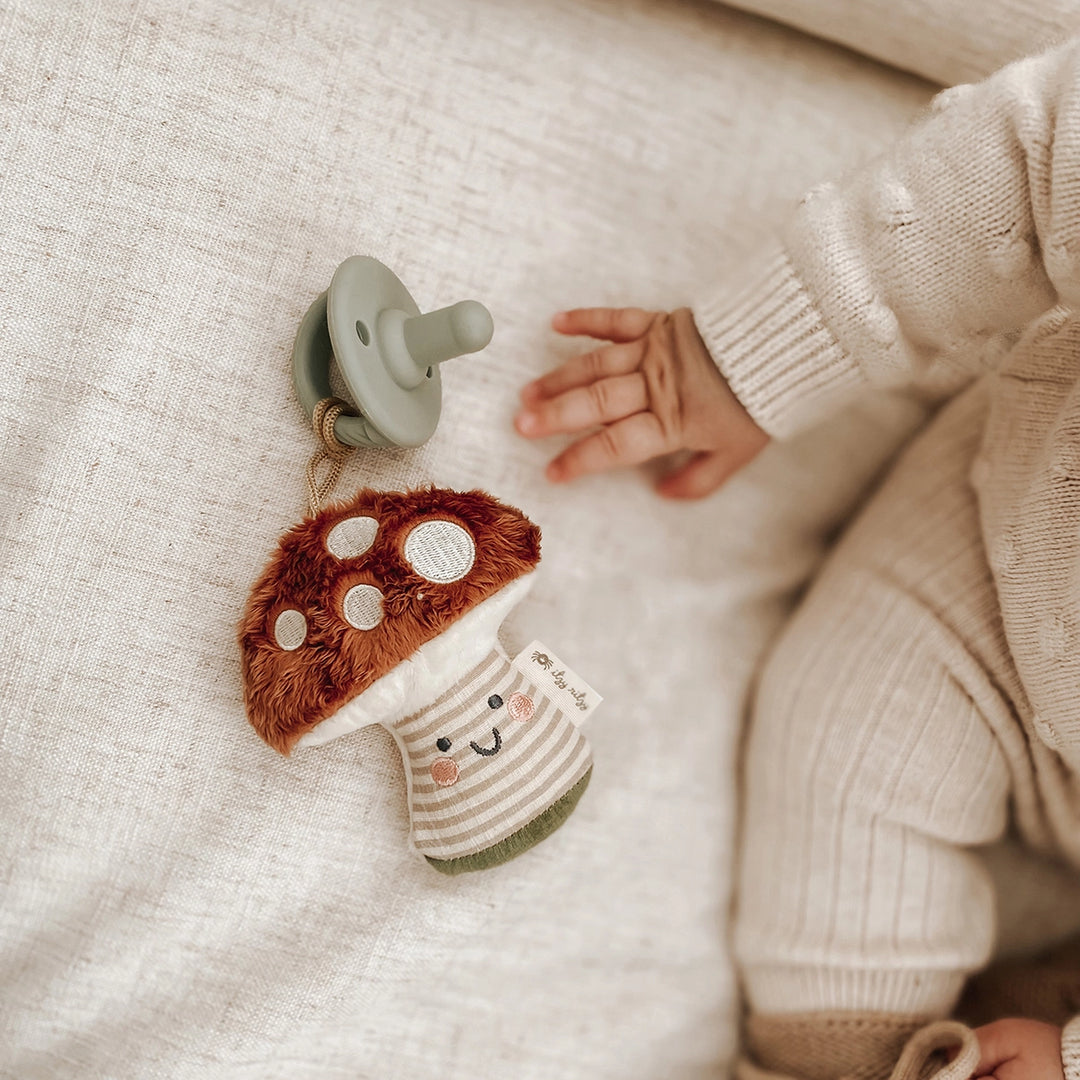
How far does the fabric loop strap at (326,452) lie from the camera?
490 millimetres

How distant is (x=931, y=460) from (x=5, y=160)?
0.63 meters

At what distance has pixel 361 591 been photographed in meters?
0.41

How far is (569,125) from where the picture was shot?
0.62m

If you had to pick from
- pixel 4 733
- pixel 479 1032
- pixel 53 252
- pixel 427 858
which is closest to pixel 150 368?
pixel 53 252

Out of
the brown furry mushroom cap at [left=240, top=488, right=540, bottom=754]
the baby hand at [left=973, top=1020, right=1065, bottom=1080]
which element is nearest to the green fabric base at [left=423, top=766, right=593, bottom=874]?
the brown furry mushroom cap at [left=240, top=488, right=540, bottom=754]

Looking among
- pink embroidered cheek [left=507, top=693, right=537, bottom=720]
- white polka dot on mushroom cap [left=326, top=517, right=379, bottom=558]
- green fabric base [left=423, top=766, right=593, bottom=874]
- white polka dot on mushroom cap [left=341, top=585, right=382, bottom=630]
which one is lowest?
green fabric base [left=423, top=766, right=593, bottom=874]

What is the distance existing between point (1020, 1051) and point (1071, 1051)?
0.03 m

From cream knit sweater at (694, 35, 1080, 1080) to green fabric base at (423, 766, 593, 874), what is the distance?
23 centimetres

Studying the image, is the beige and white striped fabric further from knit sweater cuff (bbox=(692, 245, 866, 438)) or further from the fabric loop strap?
knit sweater cuff (bbox=(692, 245, 866, 438))

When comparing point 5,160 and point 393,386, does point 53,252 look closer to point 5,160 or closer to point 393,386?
point 5,160

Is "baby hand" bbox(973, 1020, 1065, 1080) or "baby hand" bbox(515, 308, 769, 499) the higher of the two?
"baby hand" bbox(515, 308, 769, 499)

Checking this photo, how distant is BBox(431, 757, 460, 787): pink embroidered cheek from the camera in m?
0.45

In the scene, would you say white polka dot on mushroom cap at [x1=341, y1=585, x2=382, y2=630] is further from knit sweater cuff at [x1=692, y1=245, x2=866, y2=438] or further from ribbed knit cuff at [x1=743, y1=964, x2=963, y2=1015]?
ribbed knit cuff at [x1=743, y1=964, x2=963, y2=1015]

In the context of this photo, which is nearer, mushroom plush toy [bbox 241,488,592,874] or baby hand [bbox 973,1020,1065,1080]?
mushroom plush toy [bbox 241,488,592,874]
